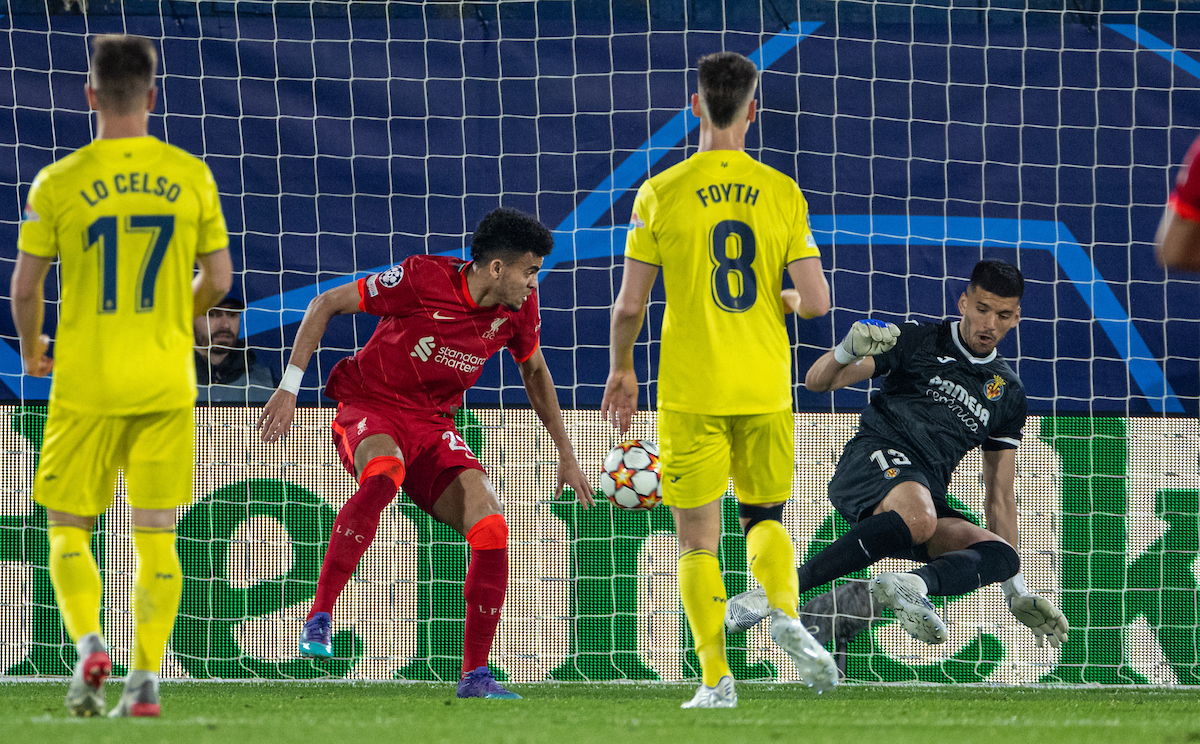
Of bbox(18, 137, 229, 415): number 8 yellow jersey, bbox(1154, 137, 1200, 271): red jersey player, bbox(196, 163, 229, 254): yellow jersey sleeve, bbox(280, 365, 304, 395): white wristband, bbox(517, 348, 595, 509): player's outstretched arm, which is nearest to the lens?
bbox(1154, 137, 1200, 271): red jersey player

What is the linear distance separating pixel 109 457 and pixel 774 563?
189cm

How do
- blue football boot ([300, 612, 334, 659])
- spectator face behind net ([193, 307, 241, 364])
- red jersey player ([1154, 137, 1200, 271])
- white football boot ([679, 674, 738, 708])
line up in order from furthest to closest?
spectator face behind net ([193, 307, 241, 364]), blue football boot ([300, 612, 334, 659]), white football boot ([679, 674, 738, 708]), red jersey player ([1154, 137, 1200, 271])

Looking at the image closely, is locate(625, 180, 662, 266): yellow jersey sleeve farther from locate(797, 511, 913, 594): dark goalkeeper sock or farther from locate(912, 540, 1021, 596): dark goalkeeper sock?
locate(912, 540, 1021, 596): dark goalkeeper sock

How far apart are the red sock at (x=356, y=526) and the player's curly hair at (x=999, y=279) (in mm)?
2426

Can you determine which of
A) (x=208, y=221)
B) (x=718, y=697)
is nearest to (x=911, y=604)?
(x=718, y=697)

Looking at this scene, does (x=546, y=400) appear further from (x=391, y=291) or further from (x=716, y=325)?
A: (x=716, y=325)

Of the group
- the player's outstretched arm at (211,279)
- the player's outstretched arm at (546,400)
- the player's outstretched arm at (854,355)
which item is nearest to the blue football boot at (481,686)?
the player's outstretched arm at (546,400)

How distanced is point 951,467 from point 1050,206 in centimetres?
185

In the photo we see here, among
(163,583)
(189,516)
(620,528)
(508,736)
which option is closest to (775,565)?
(508,736)

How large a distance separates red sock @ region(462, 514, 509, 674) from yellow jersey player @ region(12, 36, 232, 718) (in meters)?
1.47

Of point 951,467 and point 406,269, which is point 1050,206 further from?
point 406,269

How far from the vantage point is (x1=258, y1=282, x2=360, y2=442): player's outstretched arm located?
441 centimetres

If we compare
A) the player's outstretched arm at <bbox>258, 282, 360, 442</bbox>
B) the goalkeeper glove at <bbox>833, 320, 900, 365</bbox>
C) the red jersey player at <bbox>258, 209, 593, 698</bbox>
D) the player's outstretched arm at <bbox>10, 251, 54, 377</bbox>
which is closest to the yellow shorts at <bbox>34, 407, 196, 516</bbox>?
the player's outstretched arm at <bbox>10, 251, 54, 377</bbox>

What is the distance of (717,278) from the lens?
3928mm
